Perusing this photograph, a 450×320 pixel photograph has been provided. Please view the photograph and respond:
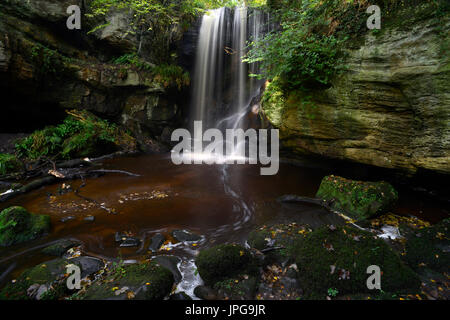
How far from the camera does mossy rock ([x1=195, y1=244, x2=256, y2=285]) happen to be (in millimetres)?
2814

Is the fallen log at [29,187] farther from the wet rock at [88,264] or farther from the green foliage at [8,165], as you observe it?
the wet rock at [88,264]

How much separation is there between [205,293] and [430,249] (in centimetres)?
360

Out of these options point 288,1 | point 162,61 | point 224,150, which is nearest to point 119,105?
point 162,61

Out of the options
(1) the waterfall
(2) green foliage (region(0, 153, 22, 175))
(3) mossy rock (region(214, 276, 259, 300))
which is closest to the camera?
(3) mossy rock (region(214, 276, 259, 300))

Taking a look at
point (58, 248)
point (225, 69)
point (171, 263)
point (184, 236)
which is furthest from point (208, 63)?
point (171, 263)

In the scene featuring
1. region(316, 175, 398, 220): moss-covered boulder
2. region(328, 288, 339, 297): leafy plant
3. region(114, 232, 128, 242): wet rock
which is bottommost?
region(328, 288, 339, 297): leafy plant

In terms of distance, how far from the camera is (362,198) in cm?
461

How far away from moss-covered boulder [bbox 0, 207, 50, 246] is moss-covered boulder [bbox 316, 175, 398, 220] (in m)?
6.32

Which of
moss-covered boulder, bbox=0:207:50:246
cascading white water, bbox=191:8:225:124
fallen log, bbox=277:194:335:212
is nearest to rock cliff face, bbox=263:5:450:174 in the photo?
fallen log, bbox=277:194:335:212

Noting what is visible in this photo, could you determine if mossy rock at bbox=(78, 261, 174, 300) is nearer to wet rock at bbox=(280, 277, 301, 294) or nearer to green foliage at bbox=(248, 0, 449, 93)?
wet rock at bbox=(280, 277, 301, 294)

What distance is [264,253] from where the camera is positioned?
3.33m

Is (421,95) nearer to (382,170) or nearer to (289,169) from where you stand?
(382,170)

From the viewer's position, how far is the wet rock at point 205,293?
2.59 meters
